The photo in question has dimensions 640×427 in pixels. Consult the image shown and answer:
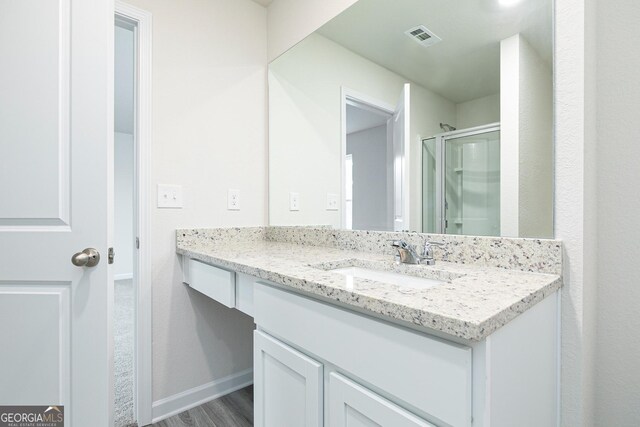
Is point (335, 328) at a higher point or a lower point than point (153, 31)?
lower

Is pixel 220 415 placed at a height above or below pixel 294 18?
below

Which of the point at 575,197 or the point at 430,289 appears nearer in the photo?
the point at 430,289

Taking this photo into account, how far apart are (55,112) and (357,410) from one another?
1.39 m

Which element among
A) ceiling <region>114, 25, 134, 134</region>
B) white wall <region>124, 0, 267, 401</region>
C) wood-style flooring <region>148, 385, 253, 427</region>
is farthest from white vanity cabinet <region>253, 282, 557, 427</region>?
ceiling <region>114, 25, 134, 134</region>

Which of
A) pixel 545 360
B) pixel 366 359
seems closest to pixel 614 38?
pixel 545 360

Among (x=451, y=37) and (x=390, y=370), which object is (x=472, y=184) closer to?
(x=451, y=37)

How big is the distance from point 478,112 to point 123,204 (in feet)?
18.6

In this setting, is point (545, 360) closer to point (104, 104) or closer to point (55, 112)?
point (104, 104)

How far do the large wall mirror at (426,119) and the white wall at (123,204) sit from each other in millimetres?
4475

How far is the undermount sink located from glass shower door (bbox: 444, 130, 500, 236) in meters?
0.25

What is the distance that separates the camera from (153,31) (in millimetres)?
1653

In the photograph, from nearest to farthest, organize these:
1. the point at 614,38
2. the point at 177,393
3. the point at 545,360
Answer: the point at 545,360
the point at 614,38
the point at 177,393

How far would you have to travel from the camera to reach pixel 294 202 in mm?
2010

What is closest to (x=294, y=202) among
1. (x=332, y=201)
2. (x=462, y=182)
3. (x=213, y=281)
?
(x=332, y=201)
